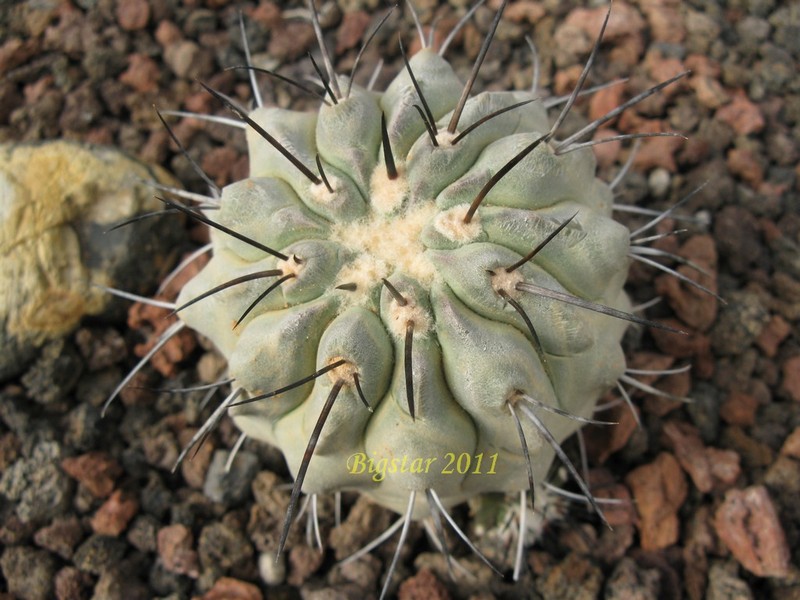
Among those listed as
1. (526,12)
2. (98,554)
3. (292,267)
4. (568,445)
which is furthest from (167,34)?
(568,445)

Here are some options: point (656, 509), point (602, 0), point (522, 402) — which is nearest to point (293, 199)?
point (522, 402)

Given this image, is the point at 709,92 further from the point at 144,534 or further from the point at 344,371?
the point at 144,534

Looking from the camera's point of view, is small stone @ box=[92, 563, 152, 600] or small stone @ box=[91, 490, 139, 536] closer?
small stone @ box=[92, 563, 152, 600]

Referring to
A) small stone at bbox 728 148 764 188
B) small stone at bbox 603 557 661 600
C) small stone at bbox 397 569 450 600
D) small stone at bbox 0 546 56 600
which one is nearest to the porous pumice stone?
small stone at bbox 397 569 450 600

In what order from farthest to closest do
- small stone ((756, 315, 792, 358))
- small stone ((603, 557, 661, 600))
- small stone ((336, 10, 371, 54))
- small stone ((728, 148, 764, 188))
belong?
small stone ((336, 10, 371, 54)) < small stone ((728, 148, 764, 188)) < small stone ((756, 315, 792, 358)) < small stone ((603, 557, 661, 600))

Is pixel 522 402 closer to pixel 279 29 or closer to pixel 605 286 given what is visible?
pixel 605 286

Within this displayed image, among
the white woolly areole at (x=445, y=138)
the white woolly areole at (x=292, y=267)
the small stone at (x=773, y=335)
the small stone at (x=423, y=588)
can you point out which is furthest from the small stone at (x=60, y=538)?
the small stone at (x=773, y=335)

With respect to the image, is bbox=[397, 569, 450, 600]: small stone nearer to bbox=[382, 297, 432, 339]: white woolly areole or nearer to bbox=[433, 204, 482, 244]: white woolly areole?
bbox=[382, 297, 432, 339]: white woolly areole
